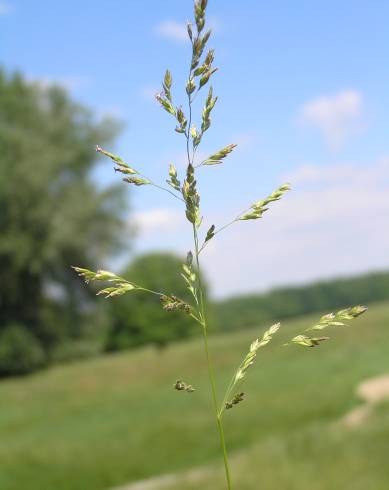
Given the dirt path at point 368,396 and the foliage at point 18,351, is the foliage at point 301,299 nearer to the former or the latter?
the foliage at point 18,351

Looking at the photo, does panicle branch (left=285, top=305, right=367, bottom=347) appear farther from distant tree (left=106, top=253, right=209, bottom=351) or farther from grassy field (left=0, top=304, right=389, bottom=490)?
distant tree (left=106, top=253, right=209, bottom=351)

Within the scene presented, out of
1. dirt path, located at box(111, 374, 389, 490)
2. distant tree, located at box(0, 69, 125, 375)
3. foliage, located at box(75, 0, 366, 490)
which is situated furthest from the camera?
distant tree, located at box(0, 69, 125, 375)

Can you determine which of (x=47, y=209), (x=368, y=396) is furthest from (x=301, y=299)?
(x=368, y=396)

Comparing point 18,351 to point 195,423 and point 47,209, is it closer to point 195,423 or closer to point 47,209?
point 47,209

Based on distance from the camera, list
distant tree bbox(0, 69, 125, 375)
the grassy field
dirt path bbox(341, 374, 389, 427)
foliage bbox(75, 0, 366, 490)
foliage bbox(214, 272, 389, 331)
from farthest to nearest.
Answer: foliage bbox(214, 272, 389, 331), distant tree bbox(0, 69, 125, 375), dirt path bbox(341, 374, 389, 427), the grassy field, foliage bbox(75, 0, 366, 490)

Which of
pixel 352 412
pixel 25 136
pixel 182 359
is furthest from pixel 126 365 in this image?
pixel 352 412

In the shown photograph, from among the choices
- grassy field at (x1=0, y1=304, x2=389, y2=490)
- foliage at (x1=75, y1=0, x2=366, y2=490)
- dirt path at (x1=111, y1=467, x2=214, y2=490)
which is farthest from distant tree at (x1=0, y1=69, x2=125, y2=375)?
foliage at (x1=75, y1=0, x2=366, y2=490)
